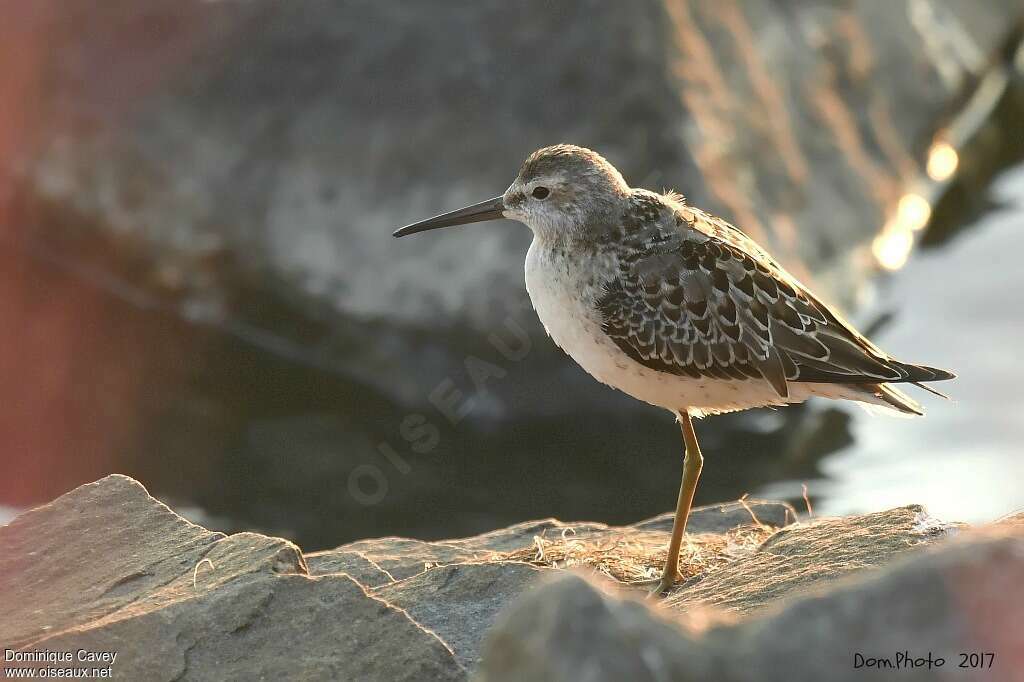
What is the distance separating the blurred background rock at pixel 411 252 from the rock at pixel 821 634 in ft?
26.5

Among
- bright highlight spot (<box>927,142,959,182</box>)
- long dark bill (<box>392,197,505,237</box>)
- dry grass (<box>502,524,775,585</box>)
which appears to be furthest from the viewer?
bright highlight spot (<box>927,142,959,182</box>)

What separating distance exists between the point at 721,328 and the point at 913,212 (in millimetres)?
9719

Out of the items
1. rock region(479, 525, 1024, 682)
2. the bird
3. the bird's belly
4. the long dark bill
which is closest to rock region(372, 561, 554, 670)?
the bird

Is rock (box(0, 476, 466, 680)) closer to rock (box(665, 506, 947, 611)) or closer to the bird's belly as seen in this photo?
rock (box(665, 506, 947, 611))

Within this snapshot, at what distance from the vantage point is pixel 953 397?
13.4 metres

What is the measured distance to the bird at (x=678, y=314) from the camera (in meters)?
7.93

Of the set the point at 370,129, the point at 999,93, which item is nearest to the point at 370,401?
the point at 370,129

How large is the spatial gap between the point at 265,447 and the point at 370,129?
4.16 meters

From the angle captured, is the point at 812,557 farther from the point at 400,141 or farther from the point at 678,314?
the point at 400,141

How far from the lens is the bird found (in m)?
7.93

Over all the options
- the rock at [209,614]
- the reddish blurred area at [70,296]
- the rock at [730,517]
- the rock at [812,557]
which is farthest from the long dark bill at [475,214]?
the reddish blurred area at [70,296]

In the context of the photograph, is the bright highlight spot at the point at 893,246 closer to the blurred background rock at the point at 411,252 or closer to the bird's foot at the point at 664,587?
the blurred background rock at the point at 411,252

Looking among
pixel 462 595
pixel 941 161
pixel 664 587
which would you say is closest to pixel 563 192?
pixel 664 587

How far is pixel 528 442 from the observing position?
12820 millimetres
